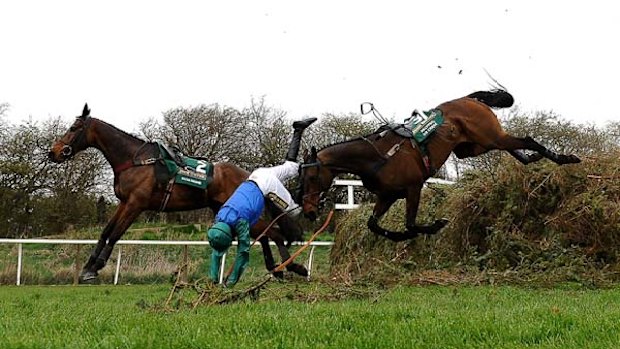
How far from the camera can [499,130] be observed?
30.9 feet

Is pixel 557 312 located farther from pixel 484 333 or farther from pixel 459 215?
pixel 459 215

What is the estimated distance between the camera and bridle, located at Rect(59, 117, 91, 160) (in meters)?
10.8

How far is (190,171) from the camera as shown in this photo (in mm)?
10734

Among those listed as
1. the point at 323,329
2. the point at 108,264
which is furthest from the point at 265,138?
the point at 323,329

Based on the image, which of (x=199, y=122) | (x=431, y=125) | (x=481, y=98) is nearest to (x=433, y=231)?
(x=431, y=125)

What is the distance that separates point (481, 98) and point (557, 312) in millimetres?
5365

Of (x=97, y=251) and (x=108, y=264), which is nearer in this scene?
(x=97, y=251)

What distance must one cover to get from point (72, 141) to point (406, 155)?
202 inches

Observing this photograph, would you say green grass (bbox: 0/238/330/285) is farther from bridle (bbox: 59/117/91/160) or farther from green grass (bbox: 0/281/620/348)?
green grass (bbox: 0/281/620/348)

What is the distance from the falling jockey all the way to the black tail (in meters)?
3.38

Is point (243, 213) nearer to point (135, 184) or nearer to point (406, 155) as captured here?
point (406, 155)

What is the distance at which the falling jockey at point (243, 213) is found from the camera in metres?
7.29

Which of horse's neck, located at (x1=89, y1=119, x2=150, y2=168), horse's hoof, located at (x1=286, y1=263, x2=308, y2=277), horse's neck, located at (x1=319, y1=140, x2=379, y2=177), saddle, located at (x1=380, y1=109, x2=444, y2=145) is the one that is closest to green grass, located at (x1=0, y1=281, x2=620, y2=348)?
horse's neck, located at (x1=319, y1=140, x2=379, y2=177)

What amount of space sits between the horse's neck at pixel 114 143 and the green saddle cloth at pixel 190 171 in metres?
0.47
